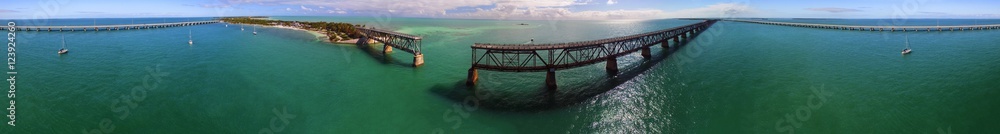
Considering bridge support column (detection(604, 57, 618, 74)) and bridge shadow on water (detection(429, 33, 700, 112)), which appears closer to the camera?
bridge shadow on water (detection(429, 33, 700, 112))

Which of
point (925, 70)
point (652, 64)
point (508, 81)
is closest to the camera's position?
point (508, 81)

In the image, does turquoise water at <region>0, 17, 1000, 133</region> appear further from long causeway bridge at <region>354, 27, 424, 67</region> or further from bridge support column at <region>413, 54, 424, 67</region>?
long causeway bridge at <region>354, 27, 424, 67</region>

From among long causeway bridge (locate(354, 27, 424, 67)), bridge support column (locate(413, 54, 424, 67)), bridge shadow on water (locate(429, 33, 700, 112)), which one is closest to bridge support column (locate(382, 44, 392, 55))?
long causeway bridge (locate(354, 27, 424, 67))

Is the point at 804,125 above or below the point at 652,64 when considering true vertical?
below

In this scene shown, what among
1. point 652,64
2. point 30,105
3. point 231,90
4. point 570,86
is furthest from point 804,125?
point 30,105

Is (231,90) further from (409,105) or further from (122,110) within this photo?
(409,105)

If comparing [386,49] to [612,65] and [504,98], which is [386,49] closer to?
[504,98]
